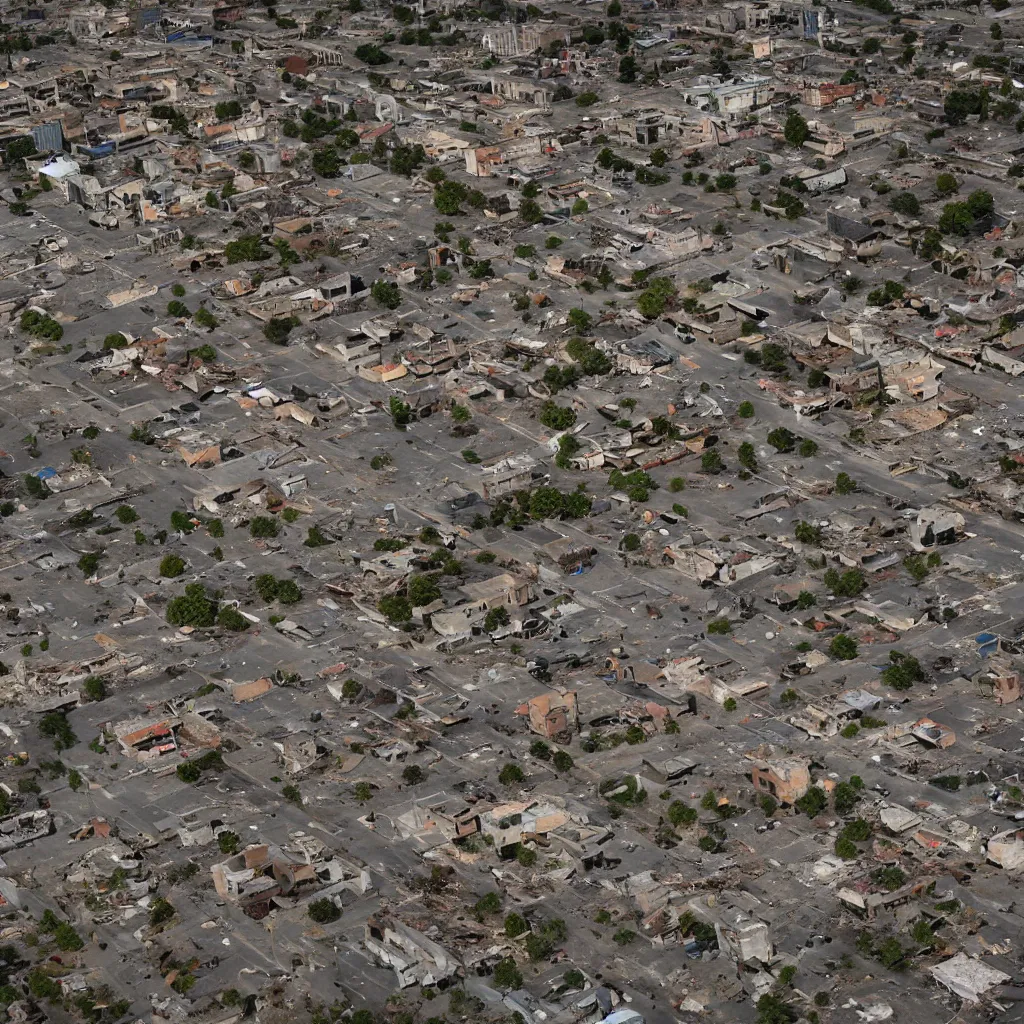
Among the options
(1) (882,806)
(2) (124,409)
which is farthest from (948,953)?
(2) (124,409)

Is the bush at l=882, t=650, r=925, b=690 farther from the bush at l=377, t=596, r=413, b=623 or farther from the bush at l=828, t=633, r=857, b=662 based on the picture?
the bush at l=377, t=596, r=413, b=623

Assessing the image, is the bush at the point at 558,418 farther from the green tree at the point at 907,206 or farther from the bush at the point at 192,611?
the green tree at the point at 907,206

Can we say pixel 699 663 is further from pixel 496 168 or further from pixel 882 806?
pixel 496 168

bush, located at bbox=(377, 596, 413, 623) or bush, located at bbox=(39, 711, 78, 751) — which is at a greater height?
bush, located at bbox=(377, 596, 413, 623)

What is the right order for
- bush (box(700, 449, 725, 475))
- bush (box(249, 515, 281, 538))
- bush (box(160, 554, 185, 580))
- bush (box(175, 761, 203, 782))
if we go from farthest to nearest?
bush (box(700, 449, 725, 475)), bush (box(249, 515, 281, 538)), bush (box(160, 554, 185, 580)), bush (box(175, 761, 203, 782))

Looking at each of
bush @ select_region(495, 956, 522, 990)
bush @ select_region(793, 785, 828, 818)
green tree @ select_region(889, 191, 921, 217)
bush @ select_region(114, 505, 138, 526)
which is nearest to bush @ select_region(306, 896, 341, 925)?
bush @ select_region(495, 956, 522, 990)

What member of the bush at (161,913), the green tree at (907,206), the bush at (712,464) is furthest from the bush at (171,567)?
the green tree at (907,206)

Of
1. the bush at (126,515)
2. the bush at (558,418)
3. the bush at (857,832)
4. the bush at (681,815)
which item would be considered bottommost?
the bush at (857,832)
